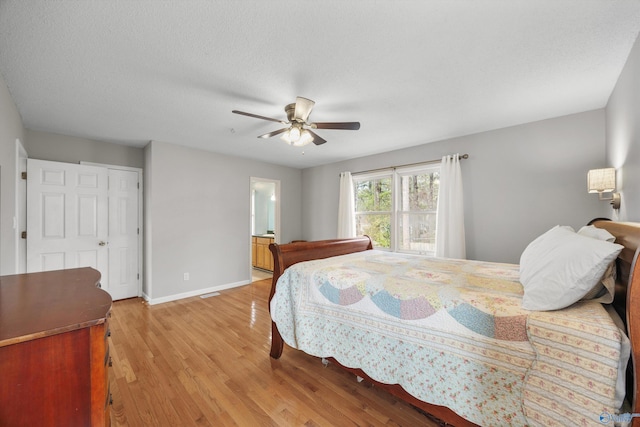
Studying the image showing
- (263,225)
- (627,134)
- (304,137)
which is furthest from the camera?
(263,225)

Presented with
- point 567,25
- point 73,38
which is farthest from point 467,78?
point 73,38

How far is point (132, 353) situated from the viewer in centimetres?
236

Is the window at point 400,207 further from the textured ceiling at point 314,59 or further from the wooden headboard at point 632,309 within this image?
the wooden headboard at point 632,309

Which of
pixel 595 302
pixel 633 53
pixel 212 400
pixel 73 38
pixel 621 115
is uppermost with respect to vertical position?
pixel 73 38

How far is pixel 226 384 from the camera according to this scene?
1928 mm

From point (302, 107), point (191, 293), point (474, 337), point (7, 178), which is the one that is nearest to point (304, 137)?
point (302, 107)

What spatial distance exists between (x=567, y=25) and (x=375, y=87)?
4.05 ft

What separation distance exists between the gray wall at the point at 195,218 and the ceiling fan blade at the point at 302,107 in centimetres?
263

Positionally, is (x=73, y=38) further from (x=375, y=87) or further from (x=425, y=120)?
(x=425, y=120)

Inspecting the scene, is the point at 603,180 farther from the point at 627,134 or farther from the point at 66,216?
the point at 66,216

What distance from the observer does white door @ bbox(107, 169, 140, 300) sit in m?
3.79

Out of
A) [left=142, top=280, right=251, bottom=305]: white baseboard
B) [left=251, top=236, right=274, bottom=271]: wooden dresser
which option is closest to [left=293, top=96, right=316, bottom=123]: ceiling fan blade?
[left=142, top=280, right=251, bottom=305]: white baseboard

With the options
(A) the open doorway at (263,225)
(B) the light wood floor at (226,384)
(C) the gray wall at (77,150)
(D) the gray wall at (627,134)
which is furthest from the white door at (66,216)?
(D) the gray wall at (627,134)

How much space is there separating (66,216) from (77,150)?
3.16ft
